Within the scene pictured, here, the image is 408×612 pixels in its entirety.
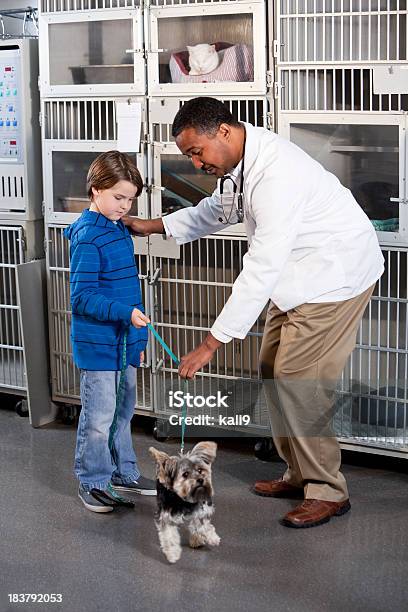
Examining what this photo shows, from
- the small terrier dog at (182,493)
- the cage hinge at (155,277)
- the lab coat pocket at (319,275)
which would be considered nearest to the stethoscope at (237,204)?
the lab coat pocket at (319,275)

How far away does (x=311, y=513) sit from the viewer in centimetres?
395

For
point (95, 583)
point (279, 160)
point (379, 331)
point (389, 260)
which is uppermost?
point (279, 160)

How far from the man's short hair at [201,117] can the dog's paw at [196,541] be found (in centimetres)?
147

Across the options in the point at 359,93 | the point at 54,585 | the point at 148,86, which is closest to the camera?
the point at 54,585

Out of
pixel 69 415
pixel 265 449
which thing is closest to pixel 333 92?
pixel 265 449

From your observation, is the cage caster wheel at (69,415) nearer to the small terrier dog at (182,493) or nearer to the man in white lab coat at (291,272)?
the man in white lab coat at (291,272)

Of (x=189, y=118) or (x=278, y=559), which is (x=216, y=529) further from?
(x=189, y=118)

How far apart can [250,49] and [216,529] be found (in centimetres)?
211

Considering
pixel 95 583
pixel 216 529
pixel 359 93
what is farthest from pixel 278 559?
pixel 359 93

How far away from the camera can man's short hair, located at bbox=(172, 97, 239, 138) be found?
3516mm

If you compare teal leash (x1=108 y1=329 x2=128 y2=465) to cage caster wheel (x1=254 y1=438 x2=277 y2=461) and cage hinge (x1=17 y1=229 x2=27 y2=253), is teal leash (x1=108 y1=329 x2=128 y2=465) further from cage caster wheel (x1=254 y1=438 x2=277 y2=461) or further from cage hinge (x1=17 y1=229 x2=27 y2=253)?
cage hinge (x1=17 y1=229 x2=27 y2=253)

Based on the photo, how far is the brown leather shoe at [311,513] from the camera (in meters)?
3.93

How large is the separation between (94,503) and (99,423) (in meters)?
0.35

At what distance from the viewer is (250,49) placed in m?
4.48
